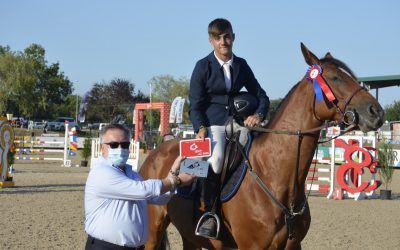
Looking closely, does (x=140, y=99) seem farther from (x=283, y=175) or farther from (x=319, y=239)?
(x=283, y=175)

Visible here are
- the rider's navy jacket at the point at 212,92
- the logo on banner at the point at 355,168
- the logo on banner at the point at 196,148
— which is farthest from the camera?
the logo on banner at the point at 355,168

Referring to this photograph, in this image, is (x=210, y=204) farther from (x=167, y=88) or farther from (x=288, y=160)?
(x=167, y=88)

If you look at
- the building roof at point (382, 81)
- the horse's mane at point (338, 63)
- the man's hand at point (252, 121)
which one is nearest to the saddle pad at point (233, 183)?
the man's hand at point (252, 121)

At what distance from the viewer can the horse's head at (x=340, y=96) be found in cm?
445

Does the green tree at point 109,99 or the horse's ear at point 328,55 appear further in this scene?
the green tree at point 109,99

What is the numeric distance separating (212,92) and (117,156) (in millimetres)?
1671

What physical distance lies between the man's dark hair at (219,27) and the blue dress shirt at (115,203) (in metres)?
1.84

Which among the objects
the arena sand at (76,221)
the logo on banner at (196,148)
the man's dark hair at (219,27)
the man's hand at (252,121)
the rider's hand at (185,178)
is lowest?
the arena sand at (76,221)

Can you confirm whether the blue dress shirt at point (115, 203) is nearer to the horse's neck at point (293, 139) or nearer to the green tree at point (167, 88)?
the horse's neck at point (293, 139)

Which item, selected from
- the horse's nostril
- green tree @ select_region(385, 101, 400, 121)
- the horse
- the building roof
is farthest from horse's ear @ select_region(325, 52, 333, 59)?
green tree @ select_region(385, 101, 400, 121)

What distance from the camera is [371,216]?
12836mm

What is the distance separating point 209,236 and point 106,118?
64400mm

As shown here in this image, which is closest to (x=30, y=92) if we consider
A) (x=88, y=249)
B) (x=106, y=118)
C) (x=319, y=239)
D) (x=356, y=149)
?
(x=106, y=118)

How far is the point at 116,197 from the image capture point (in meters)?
4.04
